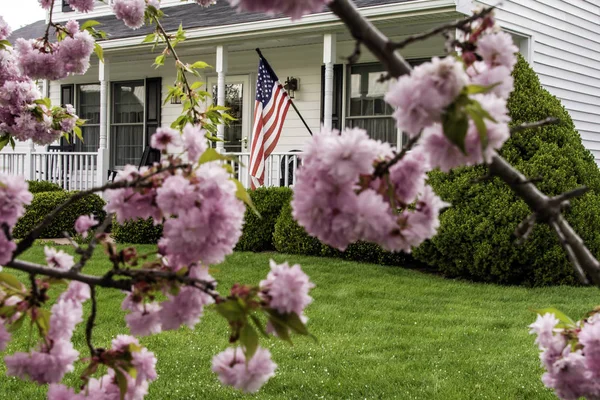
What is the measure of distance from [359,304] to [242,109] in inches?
275

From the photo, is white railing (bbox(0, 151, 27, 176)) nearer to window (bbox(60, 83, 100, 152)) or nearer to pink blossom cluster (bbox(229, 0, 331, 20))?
window (bbox(60, 83, 100, 152))

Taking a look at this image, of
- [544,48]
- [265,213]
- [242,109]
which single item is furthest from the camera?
[242,109]

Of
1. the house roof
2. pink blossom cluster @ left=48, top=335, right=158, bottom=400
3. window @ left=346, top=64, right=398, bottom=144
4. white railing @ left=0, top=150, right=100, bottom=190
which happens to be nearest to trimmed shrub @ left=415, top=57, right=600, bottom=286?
the house roof

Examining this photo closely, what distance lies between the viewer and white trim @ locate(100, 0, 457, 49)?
886cm

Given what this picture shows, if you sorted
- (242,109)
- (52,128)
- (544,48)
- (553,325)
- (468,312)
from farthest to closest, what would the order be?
(242,109), (544,48), (468,312), (52,128), (553,325)

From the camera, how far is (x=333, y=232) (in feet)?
3.61

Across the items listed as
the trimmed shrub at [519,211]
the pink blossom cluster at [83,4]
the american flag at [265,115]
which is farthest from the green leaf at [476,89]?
the american flag at [265,115]

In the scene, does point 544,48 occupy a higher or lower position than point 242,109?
higher

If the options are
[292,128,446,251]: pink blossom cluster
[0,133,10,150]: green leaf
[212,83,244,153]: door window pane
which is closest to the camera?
[292,128,446,251]: pink blossom cluster

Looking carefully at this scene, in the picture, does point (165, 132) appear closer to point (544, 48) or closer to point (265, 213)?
point (265, 213)

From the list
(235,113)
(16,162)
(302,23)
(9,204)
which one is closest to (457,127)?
(9,204)

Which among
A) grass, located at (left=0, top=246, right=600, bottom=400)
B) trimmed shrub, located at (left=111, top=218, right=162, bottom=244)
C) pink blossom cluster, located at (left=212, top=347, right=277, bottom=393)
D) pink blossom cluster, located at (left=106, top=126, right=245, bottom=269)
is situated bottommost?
grass, located at (left=0, top=246, right=600, bottom=400)

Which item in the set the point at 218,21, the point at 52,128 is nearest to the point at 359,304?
the point at 52,128

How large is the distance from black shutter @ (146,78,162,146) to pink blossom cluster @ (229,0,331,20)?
42.9 ft
